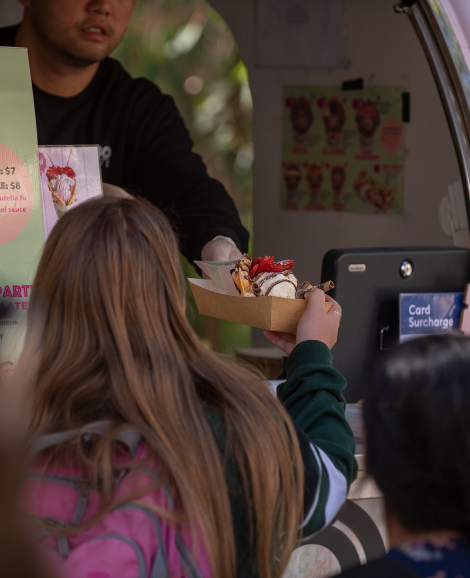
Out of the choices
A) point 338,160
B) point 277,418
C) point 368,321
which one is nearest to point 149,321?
point 277,418

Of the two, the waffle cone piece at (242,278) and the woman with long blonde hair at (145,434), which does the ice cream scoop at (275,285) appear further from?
the woman with long blonde hair at (145,434)

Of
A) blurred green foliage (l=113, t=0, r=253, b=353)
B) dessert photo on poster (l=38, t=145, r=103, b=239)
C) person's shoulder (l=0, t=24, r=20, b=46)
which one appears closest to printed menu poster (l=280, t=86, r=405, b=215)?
blurred green foliage (l=113, t=0, r=253, b=353)

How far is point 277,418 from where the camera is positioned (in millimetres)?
788

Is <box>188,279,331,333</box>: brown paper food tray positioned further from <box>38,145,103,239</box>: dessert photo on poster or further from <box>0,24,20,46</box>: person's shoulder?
<box>0,24,20,46</box>: person's shoulder

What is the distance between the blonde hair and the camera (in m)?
0.71

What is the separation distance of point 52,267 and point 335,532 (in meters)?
0.81

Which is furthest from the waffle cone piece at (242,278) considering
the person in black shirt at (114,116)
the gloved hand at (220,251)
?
the person in black shirt at (114,116)

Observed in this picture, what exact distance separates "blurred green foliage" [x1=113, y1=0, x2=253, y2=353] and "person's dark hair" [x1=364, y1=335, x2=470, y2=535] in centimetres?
220

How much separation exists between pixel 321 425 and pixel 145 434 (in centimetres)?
29

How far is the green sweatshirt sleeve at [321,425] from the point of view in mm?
818

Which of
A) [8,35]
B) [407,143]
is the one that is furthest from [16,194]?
[407,143]

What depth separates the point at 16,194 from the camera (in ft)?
3.80

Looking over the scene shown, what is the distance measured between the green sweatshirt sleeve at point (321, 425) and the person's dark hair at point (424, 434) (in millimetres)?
168

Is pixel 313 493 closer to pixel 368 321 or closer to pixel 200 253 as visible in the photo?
pixel 368 321
